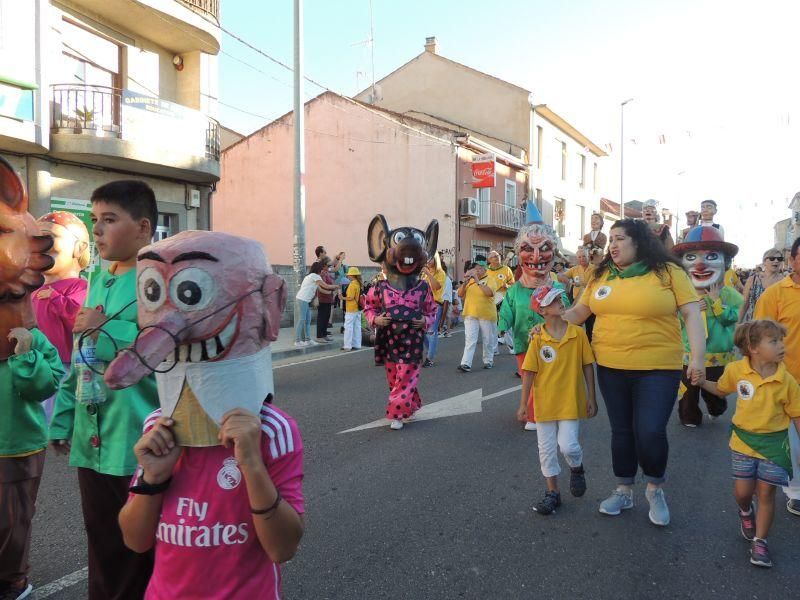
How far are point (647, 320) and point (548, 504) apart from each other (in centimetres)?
133

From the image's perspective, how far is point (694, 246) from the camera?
4879 millimetres

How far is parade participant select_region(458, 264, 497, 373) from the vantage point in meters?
9.45

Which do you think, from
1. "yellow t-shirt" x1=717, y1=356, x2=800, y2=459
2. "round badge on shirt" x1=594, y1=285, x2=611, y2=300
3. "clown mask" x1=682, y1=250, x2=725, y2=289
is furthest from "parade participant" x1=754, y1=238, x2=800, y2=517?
"round badge on shirt" x1=594, y1=285, x2=611, y2=300

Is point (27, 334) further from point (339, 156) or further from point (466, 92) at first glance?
point (466, 92)

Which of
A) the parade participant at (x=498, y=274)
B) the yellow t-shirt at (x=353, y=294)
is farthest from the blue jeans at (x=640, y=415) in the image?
the yellow t-shirt at (x=353, y=294)

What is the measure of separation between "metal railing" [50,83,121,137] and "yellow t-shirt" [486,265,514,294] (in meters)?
8.64

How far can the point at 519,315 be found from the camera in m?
5.88

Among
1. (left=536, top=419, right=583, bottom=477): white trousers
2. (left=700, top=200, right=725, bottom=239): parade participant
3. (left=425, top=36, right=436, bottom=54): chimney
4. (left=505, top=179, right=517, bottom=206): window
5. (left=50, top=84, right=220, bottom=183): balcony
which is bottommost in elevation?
(left=536, top=419, right=583, bottom=477): white trousers

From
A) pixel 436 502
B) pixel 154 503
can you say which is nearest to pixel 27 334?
pixel 154 503

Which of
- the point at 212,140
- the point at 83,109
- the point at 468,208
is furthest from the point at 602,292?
the point at 468,208

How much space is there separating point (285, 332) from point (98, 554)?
12874 mm

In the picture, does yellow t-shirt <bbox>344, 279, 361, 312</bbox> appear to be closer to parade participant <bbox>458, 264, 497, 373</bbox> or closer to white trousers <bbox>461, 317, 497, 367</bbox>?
parade participant <bbox>458, 264, 497, 373</bbox>

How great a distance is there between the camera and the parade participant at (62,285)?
3205 millimetres

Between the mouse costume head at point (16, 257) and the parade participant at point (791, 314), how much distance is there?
4.22 metres
